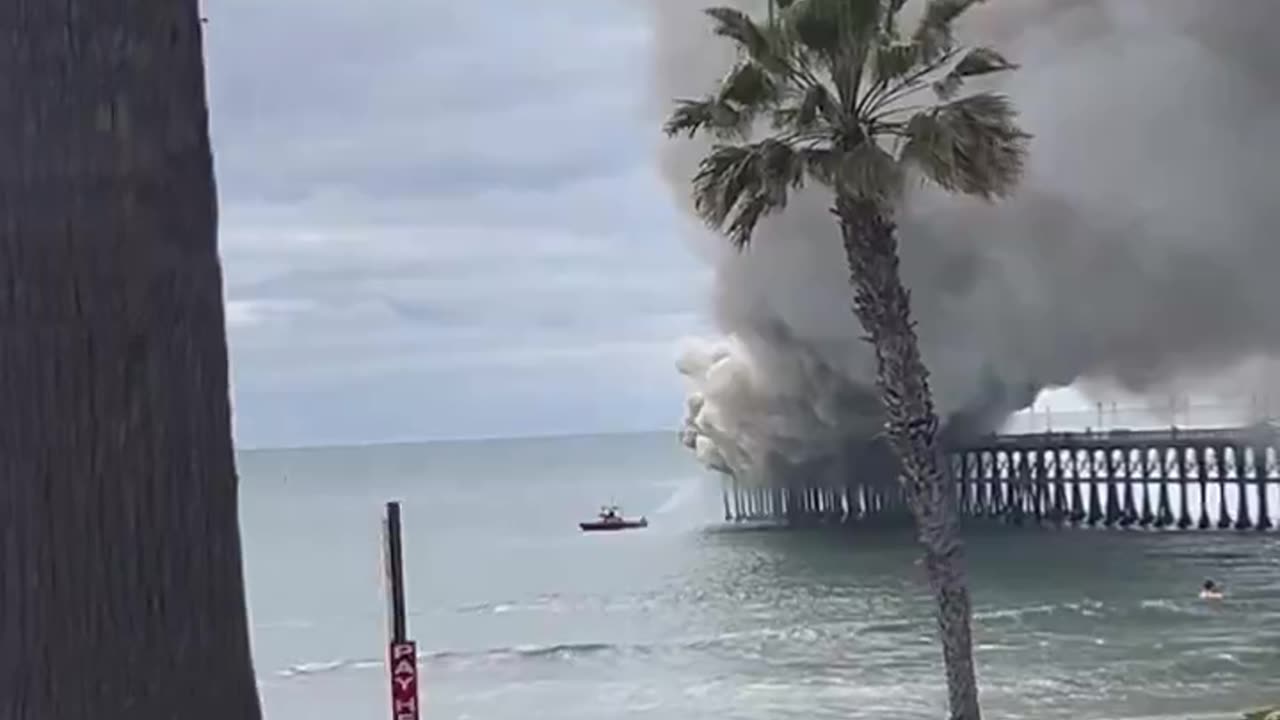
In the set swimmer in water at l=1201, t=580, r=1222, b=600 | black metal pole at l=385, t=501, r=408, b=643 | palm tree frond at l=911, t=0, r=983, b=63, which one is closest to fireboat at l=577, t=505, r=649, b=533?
swimmer in water at l=1201, t=580, r=1222, b=600

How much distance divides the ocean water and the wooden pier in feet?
Answer: 7.83

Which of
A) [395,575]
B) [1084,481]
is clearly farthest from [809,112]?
[1084,481]

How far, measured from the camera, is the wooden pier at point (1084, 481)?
83188mm

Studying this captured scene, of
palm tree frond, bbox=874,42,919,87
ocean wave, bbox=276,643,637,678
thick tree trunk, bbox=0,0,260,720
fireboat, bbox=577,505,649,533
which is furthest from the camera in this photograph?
fireboat, bbox=577,505,649,533

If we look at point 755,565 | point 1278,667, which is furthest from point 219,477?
point 755,565

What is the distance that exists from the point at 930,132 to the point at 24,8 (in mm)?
13093

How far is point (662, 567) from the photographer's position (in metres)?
88.8

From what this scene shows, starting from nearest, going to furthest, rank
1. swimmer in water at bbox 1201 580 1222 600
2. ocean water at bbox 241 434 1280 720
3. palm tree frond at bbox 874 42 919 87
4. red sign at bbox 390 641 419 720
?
red sign at bbox 390 641 419 720 → palm tree frond at bbox 874 42 919 87 → ocean water at bbox 241 434 1280 720 → swimmer in water at bbox 1201 580 1222 600

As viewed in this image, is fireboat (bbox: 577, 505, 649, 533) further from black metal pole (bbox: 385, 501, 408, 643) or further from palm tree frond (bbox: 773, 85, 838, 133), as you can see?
black metal pole (bbox: 385, 501, 408, 643)

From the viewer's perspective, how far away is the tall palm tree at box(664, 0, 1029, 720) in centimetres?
1551

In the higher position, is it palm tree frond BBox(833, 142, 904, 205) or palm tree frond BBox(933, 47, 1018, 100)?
palm tree frond BBox(933, 47, 1018, 100)

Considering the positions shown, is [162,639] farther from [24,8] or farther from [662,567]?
[662,567]

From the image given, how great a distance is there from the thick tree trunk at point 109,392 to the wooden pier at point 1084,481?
3227 inches

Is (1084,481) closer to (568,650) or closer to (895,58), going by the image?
(568,650)
